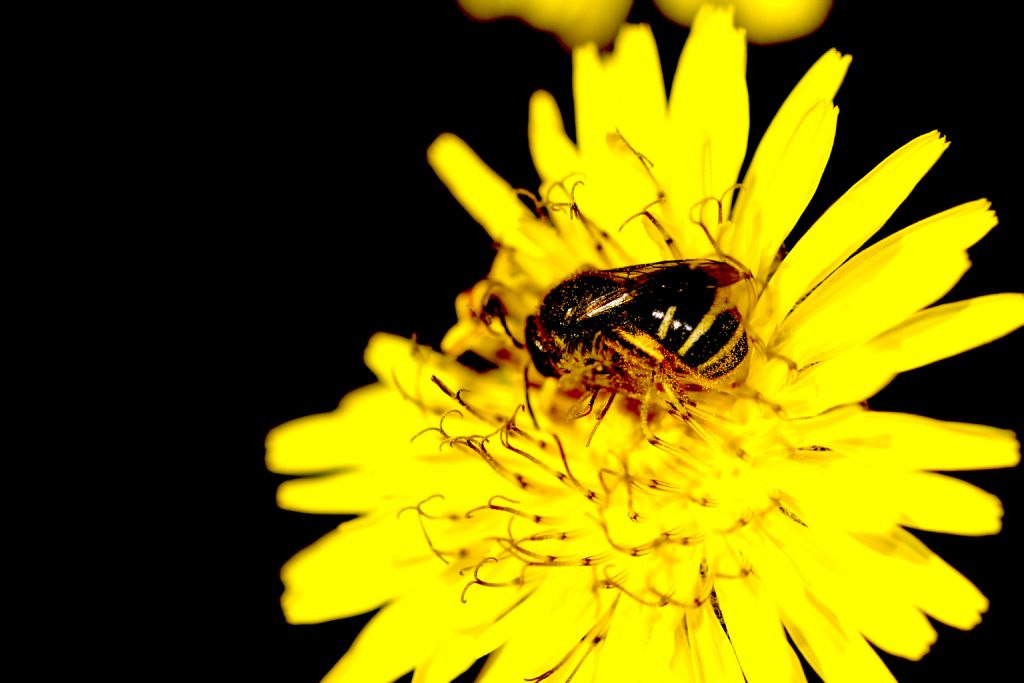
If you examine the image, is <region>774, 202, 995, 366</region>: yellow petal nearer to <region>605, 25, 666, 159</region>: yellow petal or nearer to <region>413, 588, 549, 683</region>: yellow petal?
<region>605, 25, 666, 159</region>: yellow petal

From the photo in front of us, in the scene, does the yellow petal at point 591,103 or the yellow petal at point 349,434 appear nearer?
the yellow petal at point 591,103

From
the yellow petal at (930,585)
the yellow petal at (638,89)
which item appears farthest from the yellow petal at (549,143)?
the yellow petal at (930,585)

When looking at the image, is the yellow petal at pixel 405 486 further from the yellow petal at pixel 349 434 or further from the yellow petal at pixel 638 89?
the yellow petal at pixel 638 89

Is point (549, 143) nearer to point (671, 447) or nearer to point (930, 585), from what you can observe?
point (671, 447)

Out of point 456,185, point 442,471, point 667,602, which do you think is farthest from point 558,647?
point 456,185

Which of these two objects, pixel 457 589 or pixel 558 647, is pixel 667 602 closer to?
pixel 558 647

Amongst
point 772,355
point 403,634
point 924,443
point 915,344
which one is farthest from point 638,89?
point 403,634

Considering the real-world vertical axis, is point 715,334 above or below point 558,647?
above
